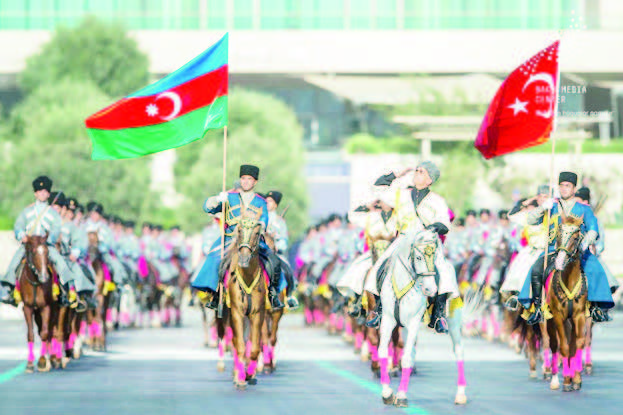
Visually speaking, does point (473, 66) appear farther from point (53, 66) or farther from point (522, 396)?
point (522, 396)

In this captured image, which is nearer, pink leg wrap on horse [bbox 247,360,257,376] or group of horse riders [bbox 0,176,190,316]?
pink leg wrap on horse [bbox 247,360,257,376]

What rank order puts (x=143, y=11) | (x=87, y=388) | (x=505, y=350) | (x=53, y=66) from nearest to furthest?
1. (x=87, y=388)
2. (x=505, y=350)
3. (x=53, y=66)
4. (x=143, y=11)

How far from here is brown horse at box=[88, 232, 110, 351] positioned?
97.2ft

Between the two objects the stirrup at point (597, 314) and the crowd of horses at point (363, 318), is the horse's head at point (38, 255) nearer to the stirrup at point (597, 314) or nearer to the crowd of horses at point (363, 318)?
the crowd of horses at point (363, 318)

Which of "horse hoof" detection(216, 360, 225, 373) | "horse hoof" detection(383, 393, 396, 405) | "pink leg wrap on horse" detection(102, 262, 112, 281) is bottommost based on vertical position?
"horse hoof" detection(216, 360, 225, 373)

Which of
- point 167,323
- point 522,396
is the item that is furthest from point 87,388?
point 167,323

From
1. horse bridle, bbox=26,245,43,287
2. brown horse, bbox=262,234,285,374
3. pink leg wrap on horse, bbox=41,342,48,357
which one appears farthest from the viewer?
brown horse, bbox=262,234,285,374

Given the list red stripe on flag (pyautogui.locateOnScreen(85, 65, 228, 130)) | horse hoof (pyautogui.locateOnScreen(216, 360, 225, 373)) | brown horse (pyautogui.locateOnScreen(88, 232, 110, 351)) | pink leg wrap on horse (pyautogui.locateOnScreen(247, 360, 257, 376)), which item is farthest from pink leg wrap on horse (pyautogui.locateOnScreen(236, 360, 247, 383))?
brown horse (pyautogui.locateOnScreen(88, 232, 110, 351))

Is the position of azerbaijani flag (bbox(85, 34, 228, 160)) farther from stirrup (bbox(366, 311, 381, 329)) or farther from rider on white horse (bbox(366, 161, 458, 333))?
rider on white horse (bbox(366, 161, 458, 333))

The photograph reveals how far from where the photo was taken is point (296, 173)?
67938 millimetres

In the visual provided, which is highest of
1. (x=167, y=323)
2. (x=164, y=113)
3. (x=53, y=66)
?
(x=53, y=66)

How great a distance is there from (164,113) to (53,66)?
52.5 metres

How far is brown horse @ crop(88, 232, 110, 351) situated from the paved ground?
40cm

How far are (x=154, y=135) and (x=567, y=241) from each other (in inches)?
235
